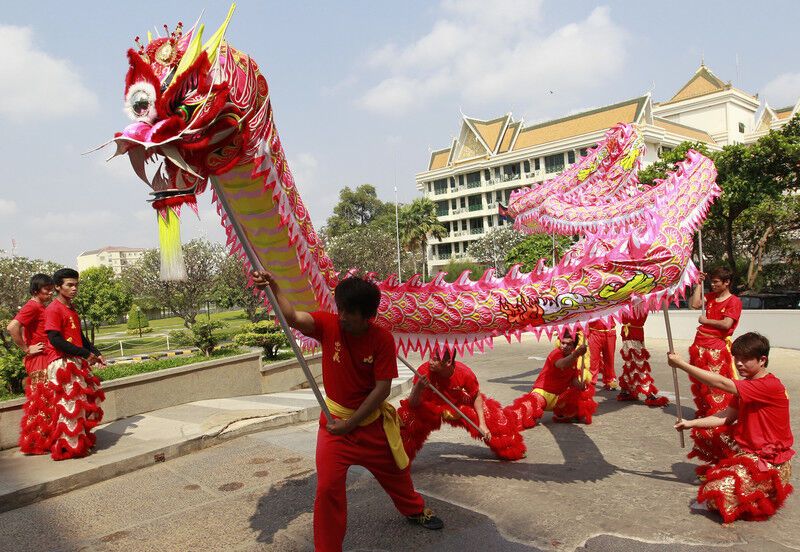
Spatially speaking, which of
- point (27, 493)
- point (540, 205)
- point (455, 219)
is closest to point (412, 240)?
point (455, 219)

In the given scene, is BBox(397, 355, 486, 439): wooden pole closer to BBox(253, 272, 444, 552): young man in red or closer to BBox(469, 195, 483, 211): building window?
BBox(253, 272, 444, 552): young man in red

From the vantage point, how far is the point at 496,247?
3838 centimetres

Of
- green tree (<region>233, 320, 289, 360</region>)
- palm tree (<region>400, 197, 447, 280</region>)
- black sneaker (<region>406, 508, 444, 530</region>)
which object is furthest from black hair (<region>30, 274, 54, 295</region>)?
palm tree (<region>400, 197, 447, 280</region>)

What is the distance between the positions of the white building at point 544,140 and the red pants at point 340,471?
36.2 metres

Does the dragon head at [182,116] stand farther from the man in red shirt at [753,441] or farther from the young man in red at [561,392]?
the young man in red at [561,392]

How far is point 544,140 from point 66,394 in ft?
142

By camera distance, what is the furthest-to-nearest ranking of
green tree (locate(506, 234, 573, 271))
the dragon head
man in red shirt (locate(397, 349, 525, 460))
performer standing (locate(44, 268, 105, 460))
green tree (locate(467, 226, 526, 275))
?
green tree (locate(467, 226, 526, 275)), green tree (locate(506, 234, 573, 271)), performer standing (locate(44, 268, 105, 460)), man in red shirt (locate(397, 349, 525, 460)), the dragon head

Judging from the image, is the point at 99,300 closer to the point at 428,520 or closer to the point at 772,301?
the point at 428,520

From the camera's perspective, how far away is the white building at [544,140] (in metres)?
40.5

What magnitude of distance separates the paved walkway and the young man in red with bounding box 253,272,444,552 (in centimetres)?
294

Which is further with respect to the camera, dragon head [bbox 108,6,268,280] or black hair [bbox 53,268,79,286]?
black hair [bbox 53,268,79,286]

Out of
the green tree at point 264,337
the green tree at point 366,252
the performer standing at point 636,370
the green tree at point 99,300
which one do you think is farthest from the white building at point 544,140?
the performer standing at point 636,370

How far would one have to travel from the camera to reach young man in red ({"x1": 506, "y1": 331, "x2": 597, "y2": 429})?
5.57m

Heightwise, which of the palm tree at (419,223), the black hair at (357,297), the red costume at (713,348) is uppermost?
the palm tree at (419,223)
